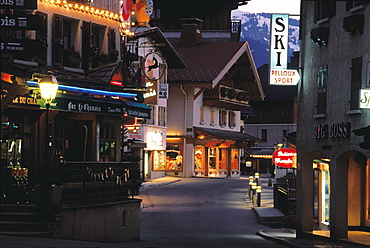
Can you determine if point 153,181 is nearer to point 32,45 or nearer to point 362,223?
point 362,223

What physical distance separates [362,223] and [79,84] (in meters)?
9.92

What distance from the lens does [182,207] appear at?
3481 centimetres

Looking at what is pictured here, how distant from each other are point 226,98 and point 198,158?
608 centimetres

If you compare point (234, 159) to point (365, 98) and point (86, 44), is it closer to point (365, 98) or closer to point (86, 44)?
point (86, 44)

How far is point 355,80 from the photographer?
21516mm

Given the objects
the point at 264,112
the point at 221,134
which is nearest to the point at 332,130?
the point at 221,134

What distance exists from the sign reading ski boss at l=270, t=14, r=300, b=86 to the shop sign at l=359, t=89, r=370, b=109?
6256mm

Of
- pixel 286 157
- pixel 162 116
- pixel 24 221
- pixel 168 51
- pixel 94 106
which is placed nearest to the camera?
pixel 24 221

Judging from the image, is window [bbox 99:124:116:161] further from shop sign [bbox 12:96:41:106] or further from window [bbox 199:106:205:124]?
window [bbox 199:106:205:124]

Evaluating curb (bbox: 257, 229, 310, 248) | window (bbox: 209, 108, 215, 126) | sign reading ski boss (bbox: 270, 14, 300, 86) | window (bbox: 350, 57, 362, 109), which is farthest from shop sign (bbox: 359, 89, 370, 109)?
window (bbox: 209, 108, 215, 126)

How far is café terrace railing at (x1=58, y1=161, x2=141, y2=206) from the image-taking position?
66.2 feet

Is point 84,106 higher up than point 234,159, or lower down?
higher up

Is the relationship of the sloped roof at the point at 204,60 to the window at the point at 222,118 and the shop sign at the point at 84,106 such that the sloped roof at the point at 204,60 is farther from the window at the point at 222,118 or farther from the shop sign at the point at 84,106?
the shop sign at the point at 84,106

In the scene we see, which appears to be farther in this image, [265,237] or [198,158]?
[198,158]
